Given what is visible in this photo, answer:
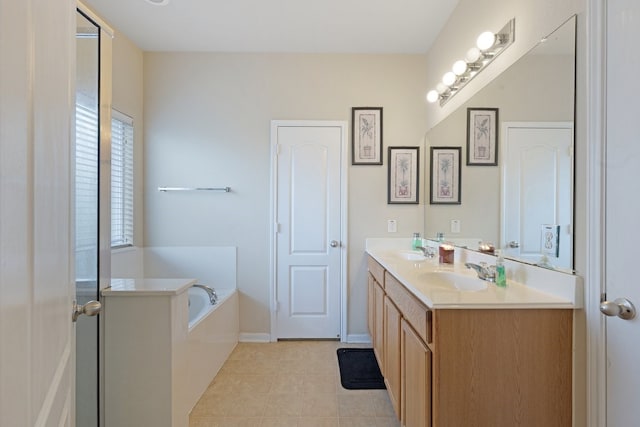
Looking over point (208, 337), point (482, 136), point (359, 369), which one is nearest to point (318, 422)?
point (359, 369)

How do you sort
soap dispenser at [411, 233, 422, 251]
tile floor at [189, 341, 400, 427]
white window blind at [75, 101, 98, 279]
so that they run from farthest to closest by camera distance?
soap dispenser at [411, 233, 422, 251] → tile floor at [189, 341, 400, 427] → white window blind at [75, 101, 98, 279]

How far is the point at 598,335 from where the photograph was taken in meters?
1.11

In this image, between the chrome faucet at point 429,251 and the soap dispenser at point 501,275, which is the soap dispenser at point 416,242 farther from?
the soap dispenser at point 501,275

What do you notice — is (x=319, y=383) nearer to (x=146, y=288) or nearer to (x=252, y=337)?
(x=252, y=337)

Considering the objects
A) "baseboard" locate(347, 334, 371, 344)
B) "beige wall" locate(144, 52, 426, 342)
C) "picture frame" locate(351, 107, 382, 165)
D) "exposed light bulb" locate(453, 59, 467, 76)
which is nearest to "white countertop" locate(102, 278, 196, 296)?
"beige wall" locate(144, 52, 426, 342)

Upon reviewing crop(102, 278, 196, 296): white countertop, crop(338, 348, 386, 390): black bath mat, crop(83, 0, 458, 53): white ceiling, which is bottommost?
crop(338, 348, 386, 390): black bath mat

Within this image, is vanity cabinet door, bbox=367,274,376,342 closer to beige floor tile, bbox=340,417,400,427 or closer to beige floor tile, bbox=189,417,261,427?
beige floor tile, bbox=340,417,400,427

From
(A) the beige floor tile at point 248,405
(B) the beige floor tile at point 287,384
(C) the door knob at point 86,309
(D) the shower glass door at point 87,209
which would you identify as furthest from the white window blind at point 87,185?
(B) the beige floor tile at point 287,384

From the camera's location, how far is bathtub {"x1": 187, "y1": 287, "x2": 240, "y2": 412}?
1.98 m

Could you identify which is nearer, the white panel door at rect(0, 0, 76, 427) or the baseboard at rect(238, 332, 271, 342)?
the white panel door at rect(0, 0, 76, 427)

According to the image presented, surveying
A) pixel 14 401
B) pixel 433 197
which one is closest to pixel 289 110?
pixel 433 197

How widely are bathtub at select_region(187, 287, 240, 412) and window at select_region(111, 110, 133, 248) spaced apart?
824 mm

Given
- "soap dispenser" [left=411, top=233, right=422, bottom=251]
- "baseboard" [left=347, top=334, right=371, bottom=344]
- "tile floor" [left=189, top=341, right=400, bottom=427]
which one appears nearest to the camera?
"tile floor" [left=189, top=341, right=400, bottom=427]

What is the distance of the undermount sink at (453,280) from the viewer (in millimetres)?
1665
